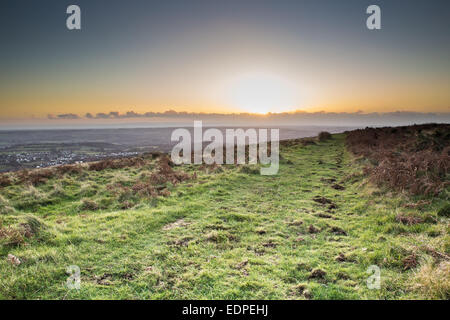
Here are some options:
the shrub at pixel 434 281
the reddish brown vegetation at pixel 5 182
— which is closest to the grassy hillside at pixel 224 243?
the shrub at pixel 434 281

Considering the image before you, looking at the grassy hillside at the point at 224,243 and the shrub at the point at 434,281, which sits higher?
the shrub at the point at 434,281

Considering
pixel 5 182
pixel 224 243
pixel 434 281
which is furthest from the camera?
pixel 5 182

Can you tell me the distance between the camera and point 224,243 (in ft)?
23.9

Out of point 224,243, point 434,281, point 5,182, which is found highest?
point 5,182

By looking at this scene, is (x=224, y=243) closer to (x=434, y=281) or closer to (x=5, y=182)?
(x=434, y=281)

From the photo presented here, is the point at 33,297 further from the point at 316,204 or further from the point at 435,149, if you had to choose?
the point at 435,149

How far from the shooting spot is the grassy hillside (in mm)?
5090

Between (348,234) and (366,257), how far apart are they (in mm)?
Result: 1716

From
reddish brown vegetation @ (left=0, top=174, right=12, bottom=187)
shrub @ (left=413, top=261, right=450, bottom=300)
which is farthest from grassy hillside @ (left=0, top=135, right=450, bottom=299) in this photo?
reddish brown vegetation @ (left=0, top=174, right=12, bottom=187)

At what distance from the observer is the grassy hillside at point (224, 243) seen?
509 cm

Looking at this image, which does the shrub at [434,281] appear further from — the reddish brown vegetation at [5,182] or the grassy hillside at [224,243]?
the reddish brown vegetation at [5,182]

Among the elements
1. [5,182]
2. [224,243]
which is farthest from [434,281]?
[5,182]

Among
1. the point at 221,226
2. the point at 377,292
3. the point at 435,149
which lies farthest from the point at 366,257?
the point at 435,149

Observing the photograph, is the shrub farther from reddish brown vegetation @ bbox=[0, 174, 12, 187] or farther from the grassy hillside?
reddish brown vegetation @ bbox=[0, 174, 12, 187]
